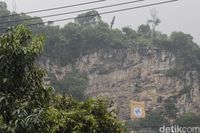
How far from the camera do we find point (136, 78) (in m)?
63.3

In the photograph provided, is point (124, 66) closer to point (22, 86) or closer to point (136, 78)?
point (136, 78)

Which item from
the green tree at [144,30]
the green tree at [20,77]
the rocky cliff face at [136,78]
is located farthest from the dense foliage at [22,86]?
the green tree at [144,30]

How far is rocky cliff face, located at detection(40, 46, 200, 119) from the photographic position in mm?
61906

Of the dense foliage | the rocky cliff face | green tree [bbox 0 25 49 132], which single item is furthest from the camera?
the rocky cliff face

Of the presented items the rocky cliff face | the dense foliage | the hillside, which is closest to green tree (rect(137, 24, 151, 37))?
the hillside

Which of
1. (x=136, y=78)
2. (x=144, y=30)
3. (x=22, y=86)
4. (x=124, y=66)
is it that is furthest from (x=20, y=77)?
(x=144, y=30)

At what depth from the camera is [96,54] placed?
221 ft

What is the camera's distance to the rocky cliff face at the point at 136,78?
203 feet

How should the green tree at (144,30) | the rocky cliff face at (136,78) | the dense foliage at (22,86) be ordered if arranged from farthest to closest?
the green tree at (144,30)
the rocky cliff face at (136,78)
the dense foliage at (22,86)

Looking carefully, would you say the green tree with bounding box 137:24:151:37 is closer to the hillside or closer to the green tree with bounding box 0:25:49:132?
the hillside

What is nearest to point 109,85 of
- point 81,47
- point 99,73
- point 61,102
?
point 99,73

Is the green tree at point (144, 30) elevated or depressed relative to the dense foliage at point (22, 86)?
elevated

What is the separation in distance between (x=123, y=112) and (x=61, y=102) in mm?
54276

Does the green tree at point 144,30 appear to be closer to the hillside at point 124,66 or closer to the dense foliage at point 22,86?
the hillside at point 124,66
